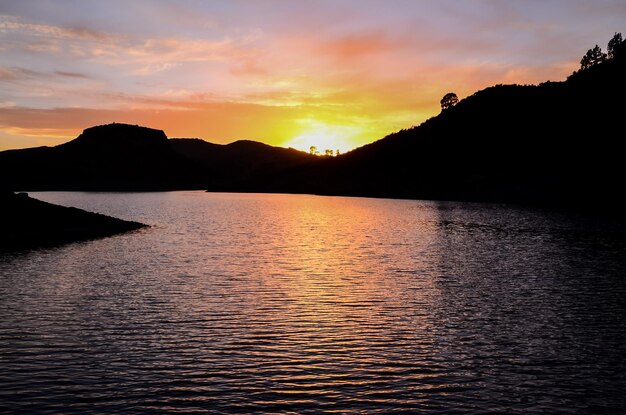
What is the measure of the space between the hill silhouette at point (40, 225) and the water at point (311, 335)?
15910mm

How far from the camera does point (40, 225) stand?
83.1 meters

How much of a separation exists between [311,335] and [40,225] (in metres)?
69.2

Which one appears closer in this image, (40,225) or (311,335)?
(311,335)

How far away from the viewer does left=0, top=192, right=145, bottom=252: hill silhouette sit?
246 ft

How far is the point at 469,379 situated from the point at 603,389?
5.08 metres

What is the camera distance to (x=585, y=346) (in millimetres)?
26906

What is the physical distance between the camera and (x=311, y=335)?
28609 mm

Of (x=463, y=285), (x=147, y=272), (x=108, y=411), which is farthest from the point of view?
(x=147, y=272)

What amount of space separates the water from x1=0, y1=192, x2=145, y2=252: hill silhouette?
15.9m

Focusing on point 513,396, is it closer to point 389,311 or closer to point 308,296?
point 389,311

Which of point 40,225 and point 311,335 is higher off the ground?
point 40,225

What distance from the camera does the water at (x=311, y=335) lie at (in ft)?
65.4

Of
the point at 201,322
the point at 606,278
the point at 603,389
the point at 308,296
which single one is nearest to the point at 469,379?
the point at 603,389

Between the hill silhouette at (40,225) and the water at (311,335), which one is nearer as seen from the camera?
the water at (311,335)
